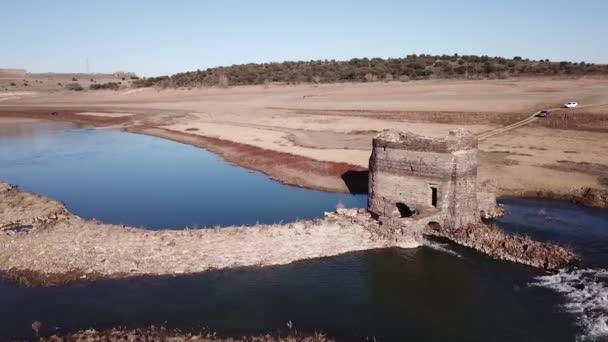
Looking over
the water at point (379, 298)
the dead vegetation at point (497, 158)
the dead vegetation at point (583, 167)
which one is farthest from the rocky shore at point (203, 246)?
the dead vegetation at point (497, 158)

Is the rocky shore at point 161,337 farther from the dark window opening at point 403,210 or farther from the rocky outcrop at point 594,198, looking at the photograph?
the rocky outcrop at point 594,198

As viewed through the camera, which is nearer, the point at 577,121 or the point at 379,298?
the point at 379,298

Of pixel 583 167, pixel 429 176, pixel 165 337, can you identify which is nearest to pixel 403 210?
pixel 429 176

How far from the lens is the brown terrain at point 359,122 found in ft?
124

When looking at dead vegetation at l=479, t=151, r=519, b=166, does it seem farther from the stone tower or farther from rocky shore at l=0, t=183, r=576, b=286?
rocky shore at l=0, t=183, r=576, b=286

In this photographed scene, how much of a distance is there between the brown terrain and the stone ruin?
8.68 metres

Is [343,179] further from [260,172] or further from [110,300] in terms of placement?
[110,300]

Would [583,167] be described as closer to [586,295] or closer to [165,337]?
[586,295]

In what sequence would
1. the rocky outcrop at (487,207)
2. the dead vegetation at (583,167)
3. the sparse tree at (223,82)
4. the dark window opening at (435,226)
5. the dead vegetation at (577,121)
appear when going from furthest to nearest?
the sparse tree at (223,82) < the dead vegetation at (577,121) < the dead vegetation at (583,167) < the rocky outcrop at (487,207) < the dark window opening at (435,226)

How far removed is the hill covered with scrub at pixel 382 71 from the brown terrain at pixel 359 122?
8.57m

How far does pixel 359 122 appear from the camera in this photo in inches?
2414

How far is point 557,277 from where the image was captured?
68.4 ft

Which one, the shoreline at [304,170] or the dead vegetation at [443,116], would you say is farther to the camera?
the dead vegetation at [443,116]

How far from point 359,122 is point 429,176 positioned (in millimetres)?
36389
